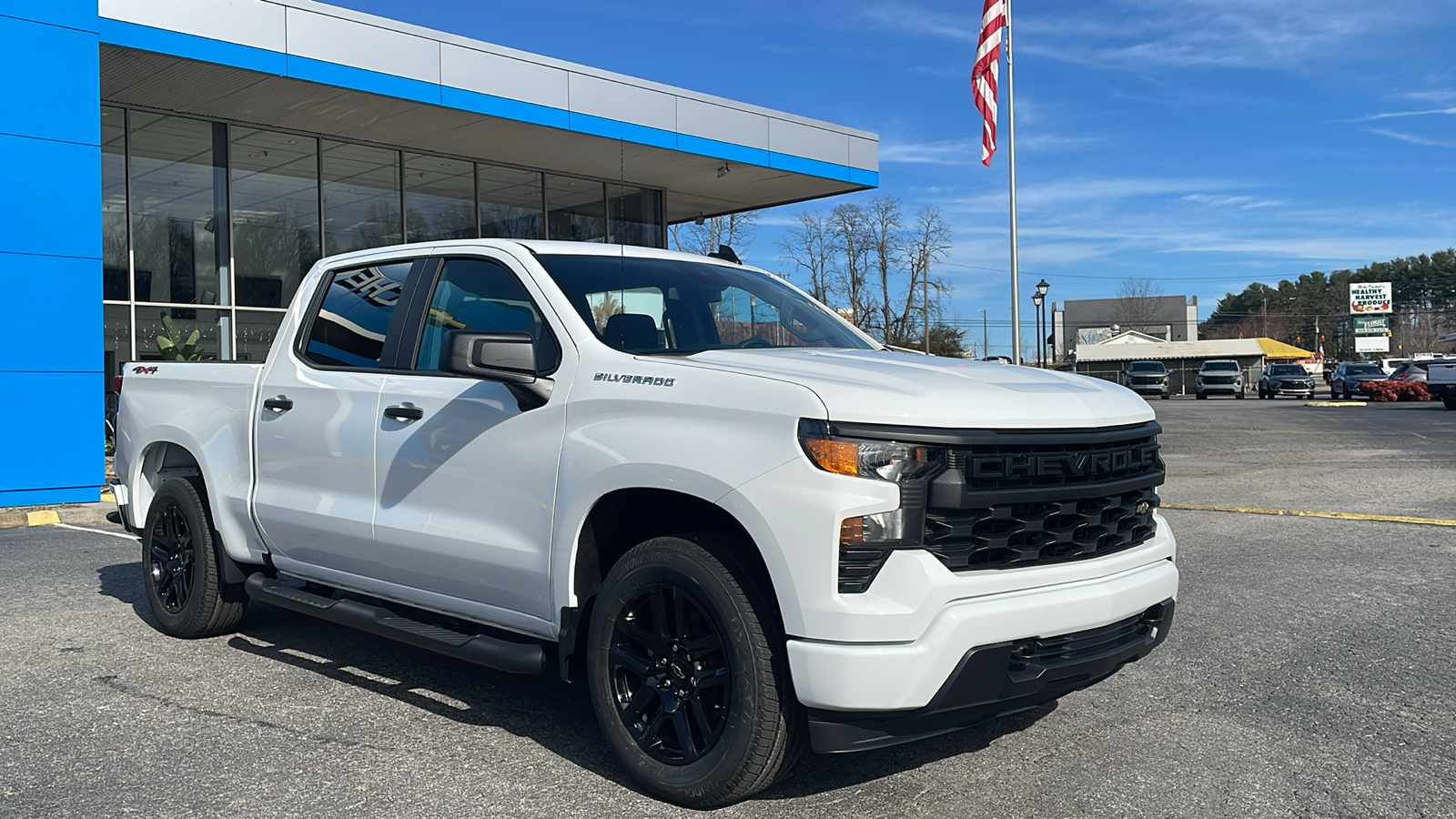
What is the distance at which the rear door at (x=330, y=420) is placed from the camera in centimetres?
508

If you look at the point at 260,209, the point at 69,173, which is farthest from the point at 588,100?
the point at 69,173

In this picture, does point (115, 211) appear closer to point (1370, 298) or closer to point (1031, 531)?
point (1031, 531)

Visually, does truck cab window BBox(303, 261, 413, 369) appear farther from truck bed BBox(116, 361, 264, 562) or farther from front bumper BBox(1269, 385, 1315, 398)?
front bumper BBox(1269, 385, 1315, 398)

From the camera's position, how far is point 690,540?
3.76 meters

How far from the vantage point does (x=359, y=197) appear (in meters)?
20.1

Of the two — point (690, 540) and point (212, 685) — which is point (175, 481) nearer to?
point (212, 685)

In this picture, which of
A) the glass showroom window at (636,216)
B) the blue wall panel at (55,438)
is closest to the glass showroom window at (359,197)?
the glass showroom window at (636,216)

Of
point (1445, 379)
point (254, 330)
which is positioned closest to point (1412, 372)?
point (1445, 379)

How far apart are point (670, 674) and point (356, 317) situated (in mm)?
2572

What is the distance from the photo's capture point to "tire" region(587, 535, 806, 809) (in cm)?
354

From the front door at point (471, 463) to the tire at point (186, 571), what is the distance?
163cm

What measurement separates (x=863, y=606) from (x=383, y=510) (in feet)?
7.84

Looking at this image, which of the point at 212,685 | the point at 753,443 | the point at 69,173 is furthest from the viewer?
the point at 69,173

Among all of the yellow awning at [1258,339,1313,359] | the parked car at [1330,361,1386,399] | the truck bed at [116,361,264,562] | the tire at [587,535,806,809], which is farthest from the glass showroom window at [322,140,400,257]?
the yellow awning at [1258,339,1313,359]
